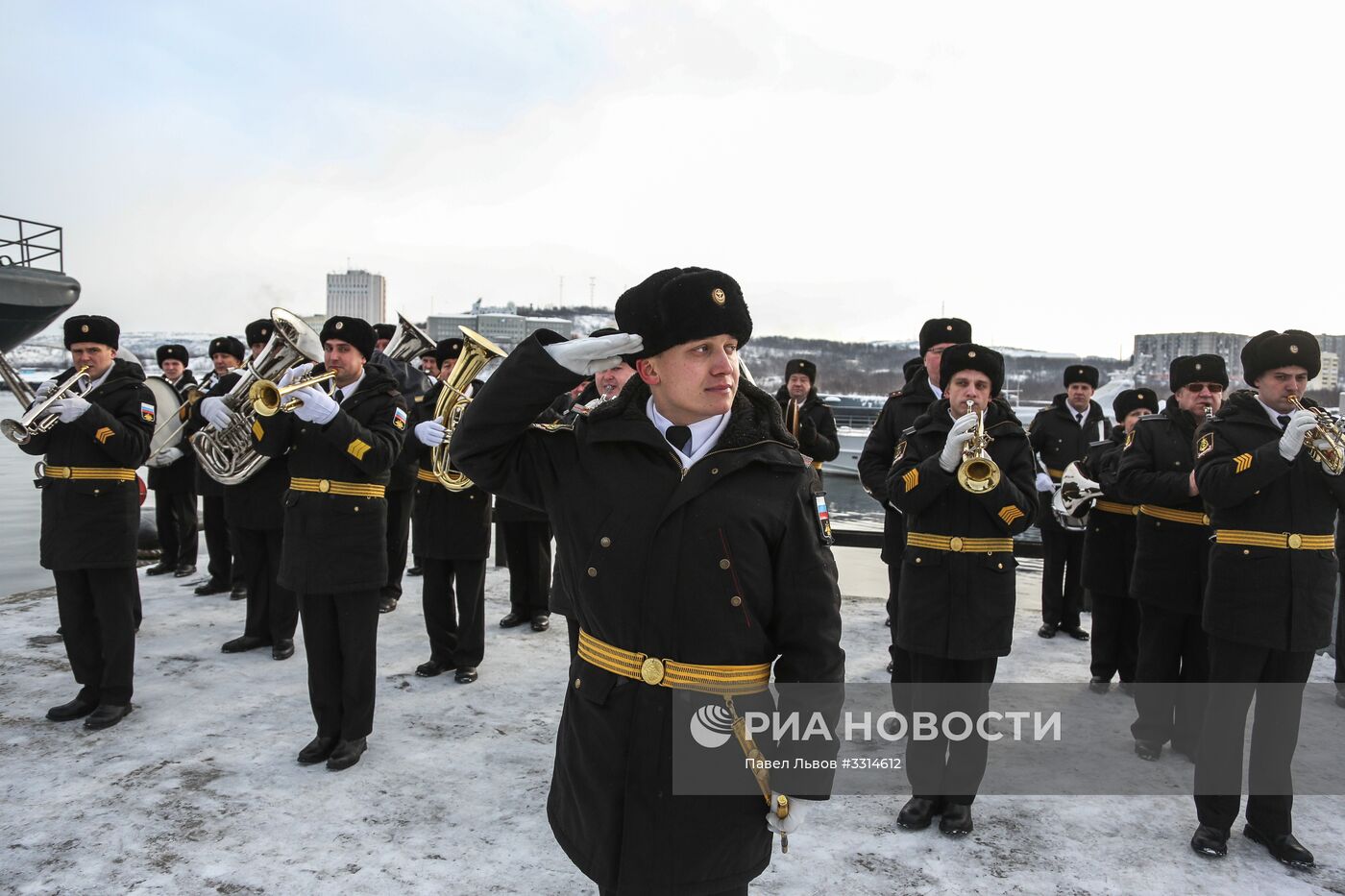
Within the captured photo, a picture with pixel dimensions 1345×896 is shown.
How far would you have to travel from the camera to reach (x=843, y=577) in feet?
34.1

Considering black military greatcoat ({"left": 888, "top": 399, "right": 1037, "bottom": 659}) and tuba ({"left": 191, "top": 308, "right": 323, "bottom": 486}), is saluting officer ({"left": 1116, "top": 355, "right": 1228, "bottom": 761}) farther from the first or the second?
tuba ({"left": 191, "top": 308, "right": 323, "bottom": 486})

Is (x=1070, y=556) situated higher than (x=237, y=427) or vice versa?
(x=237, y=427)

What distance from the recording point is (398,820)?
3977 millimetres

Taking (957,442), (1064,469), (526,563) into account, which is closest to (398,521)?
(526,563)

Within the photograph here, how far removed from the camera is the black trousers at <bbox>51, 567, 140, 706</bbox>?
16.6 feet

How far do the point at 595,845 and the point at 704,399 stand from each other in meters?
Result: 1.18

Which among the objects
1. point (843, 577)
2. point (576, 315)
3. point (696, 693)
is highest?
point (576, 315)

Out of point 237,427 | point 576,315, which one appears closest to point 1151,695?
point 237,427

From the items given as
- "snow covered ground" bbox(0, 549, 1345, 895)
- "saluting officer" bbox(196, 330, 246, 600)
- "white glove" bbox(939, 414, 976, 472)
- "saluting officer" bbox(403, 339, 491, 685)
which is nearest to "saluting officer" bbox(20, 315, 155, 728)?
"snow covered ground" bbox(0, 549, 1345, 895)

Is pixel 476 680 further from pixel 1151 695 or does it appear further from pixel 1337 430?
pixel 1337 430

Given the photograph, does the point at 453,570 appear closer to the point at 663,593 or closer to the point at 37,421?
the point at 37,421

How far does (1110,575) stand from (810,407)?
3.05 meters

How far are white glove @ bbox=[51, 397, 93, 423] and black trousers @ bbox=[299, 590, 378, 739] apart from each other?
1697 millimetres

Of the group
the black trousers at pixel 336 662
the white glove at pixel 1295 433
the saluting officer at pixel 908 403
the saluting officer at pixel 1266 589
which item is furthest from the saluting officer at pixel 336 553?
the white glove at pixel 1295 433
